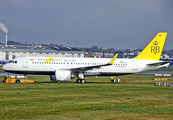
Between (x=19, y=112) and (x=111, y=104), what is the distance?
8.21 metres

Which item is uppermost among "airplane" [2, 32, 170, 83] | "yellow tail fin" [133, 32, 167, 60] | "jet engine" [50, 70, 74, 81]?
"yellow tail fin" [133, 32, 167, 60]

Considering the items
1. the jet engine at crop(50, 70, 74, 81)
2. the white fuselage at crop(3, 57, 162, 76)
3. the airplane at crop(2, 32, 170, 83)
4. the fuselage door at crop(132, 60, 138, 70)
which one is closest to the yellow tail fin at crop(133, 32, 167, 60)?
the airplane at crop(2, 32, 170, 83)

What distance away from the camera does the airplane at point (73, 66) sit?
5062 cm

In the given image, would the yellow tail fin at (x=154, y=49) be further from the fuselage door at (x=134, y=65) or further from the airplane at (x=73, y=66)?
the fuselage door at (x=134, y=65)

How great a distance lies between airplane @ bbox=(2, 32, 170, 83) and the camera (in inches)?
1993

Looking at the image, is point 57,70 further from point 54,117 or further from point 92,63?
point 54,117

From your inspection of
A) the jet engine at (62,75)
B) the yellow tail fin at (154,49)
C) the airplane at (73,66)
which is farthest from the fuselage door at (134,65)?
the jet engine at (62,75)

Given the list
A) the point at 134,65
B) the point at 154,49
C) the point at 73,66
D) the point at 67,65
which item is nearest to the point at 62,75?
the point at 67,65

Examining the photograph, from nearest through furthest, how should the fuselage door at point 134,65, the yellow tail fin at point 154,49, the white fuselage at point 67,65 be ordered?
the white fuselage at point 67,65 → the fuselage door at point 134,65 → the yellow tail fin at point 154,49

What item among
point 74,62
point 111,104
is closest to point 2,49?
point 74,62

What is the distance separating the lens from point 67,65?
169 feet

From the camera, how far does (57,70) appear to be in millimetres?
49594

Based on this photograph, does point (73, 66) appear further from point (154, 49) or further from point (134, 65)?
point (154, 49)

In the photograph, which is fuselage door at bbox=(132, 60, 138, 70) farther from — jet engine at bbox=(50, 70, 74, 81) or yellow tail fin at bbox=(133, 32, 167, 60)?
jet engine at bbox=(50, 70, 74, 81)
